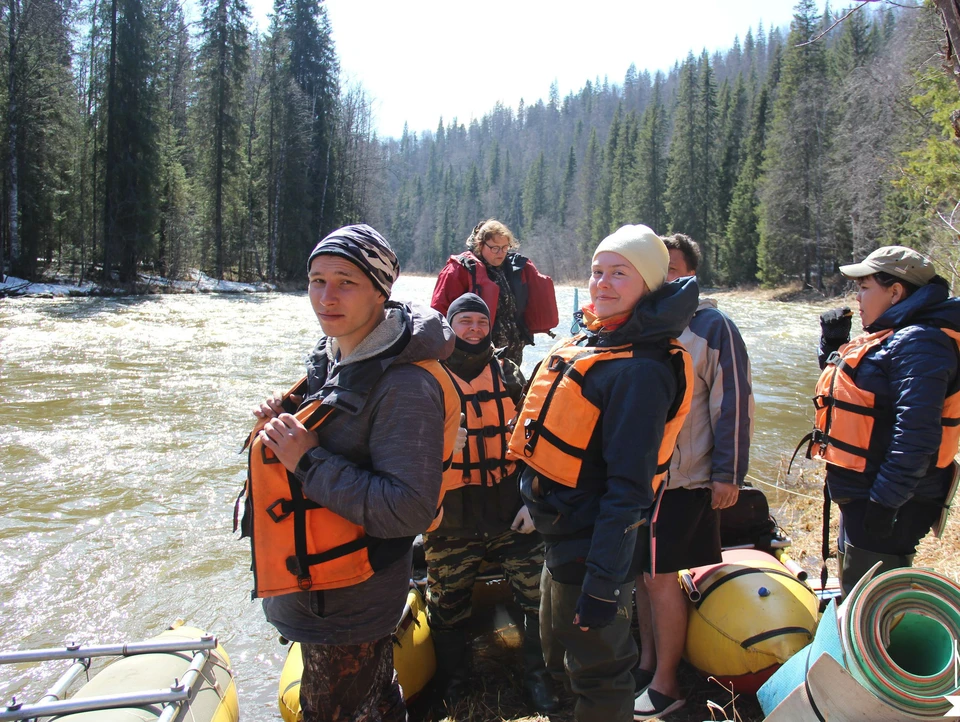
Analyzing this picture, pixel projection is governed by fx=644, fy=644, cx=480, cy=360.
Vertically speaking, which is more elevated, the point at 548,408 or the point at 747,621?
the point at 548,408

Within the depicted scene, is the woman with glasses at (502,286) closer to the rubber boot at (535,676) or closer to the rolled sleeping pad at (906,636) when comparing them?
the rubber boot at (535,676)

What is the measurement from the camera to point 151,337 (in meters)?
16.9

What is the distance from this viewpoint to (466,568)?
11.6 feet

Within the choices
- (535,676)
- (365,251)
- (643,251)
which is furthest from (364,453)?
(535,676)

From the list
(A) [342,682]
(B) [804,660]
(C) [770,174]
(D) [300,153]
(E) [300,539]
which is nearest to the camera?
(E) [300,539]

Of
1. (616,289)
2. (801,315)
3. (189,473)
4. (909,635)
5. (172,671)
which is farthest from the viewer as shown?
(801,315)

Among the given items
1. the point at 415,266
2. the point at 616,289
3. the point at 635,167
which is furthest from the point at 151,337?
the point at 415,266

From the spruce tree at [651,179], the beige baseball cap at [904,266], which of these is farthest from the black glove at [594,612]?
the spruce tree at [651,179]

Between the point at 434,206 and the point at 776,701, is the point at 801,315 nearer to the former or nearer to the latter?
the point at 776,701

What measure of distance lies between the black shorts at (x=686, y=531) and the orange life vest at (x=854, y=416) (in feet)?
2.19

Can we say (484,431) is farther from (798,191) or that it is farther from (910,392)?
(798,191)

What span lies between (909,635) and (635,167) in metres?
67.4

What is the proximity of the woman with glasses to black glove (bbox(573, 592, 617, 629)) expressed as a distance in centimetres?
276

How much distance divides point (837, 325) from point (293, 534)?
3.36 metres
